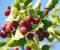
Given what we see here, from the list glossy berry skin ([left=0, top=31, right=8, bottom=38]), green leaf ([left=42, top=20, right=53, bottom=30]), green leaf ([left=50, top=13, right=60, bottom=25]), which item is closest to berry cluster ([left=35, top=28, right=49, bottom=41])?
green leaf ([left=42, top=20, right=53, bottom=30])

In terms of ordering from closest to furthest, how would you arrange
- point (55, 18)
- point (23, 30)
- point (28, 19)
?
point (23, 30)
point (28, 19)
point (55, 18)

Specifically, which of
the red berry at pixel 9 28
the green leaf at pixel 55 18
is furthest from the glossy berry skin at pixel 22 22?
the green leaf at pixel 55 18

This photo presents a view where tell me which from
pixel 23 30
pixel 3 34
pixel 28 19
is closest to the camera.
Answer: pixel 23 30

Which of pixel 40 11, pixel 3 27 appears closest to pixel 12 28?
pixel 3 27

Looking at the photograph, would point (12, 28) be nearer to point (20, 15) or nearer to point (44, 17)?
point (20, 15)

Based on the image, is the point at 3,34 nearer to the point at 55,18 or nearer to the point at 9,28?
the point at 9,28

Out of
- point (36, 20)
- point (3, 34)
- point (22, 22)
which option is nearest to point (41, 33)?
point (36, 20)
